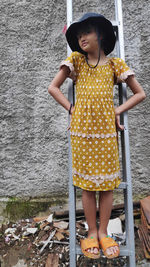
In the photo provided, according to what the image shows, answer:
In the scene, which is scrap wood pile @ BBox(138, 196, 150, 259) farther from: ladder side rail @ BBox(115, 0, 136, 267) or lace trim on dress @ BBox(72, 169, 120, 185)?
lace trim on dress @ BBox(72, 169, 120, 185)

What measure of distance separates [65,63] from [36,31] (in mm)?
1109

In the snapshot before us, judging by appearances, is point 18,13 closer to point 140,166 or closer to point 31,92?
point 31,92

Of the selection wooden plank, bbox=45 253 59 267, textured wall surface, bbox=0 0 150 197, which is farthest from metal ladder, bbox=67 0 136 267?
textured wall surface, bbox=0 0 150 197

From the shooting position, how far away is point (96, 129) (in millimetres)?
1364

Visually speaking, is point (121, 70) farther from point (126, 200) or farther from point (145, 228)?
point (145, 228)

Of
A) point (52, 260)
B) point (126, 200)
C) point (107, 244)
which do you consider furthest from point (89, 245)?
point (52, 260)

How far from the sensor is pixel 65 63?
4.62 feet

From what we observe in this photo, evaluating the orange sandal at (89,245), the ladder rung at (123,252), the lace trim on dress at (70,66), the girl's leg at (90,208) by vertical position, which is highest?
the lace trim on dress at (70,66)

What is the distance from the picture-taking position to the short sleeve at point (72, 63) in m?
1.41

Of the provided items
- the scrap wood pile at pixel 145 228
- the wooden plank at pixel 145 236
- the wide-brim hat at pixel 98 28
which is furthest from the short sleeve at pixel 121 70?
the wooden plank at pixel 145 236

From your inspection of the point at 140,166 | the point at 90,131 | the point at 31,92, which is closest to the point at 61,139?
the point at 31,92

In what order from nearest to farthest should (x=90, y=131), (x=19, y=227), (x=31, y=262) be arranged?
(x=90, y=131) → (x=31, y=262) → (x=19, y=227)

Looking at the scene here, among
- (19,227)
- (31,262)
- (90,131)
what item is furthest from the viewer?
(19,227)

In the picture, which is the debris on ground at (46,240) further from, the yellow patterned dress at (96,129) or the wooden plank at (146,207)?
the yellow patterned dress at (96,129)
